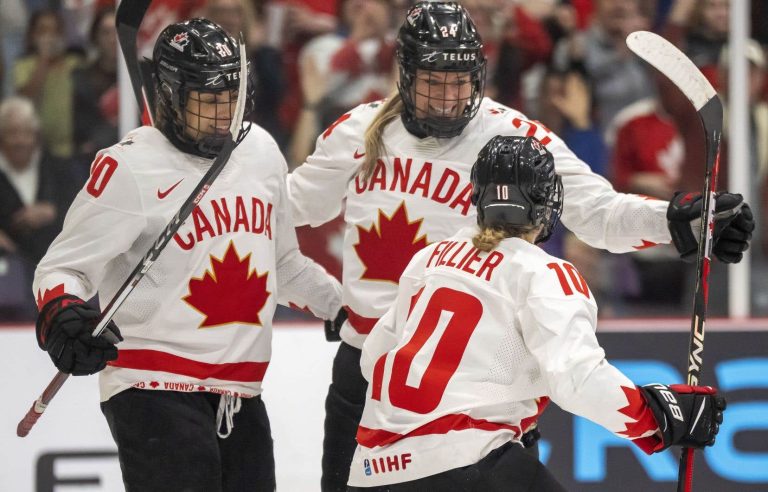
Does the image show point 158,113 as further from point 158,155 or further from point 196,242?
point 196,242

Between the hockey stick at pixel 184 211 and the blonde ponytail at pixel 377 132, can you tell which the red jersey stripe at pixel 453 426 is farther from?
the blonde ponytail at pixel 377 132

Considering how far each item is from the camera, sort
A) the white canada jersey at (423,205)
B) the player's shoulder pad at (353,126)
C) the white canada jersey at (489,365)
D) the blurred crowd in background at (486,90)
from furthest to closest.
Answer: the blurred crowd in background at (486,90)
the player's shoulder pad at (353,126)
the white canada jersey at (423,205)
the white canada jersey at (489,365)

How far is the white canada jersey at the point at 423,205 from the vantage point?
324 cm

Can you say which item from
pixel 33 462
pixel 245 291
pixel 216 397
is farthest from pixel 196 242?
pixel 33 462

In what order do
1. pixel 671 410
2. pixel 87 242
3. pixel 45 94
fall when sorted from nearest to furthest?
pixel 671 410, pixel 87 242, pixel 45 94

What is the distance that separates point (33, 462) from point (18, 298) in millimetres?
726

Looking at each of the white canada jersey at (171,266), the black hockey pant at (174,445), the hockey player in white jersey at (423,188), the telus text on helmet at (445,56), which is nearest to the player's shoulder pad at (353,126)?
the hockey player in white jersey at (423,188)

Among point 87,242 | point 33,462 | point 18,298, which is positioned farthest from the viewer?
point 18,298

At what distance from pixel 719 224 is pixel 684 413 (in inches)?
25.4

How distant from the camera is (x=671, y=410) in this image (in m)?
2.58

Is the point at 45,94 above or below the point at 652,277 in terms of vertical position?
above

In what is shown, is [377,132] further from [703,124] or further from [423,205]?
[703,124]

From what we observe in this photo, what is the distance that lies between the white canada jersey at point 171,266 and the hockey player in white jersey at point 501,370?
44 cm

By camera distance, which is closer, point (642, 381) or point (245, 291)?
point (245, 291)
